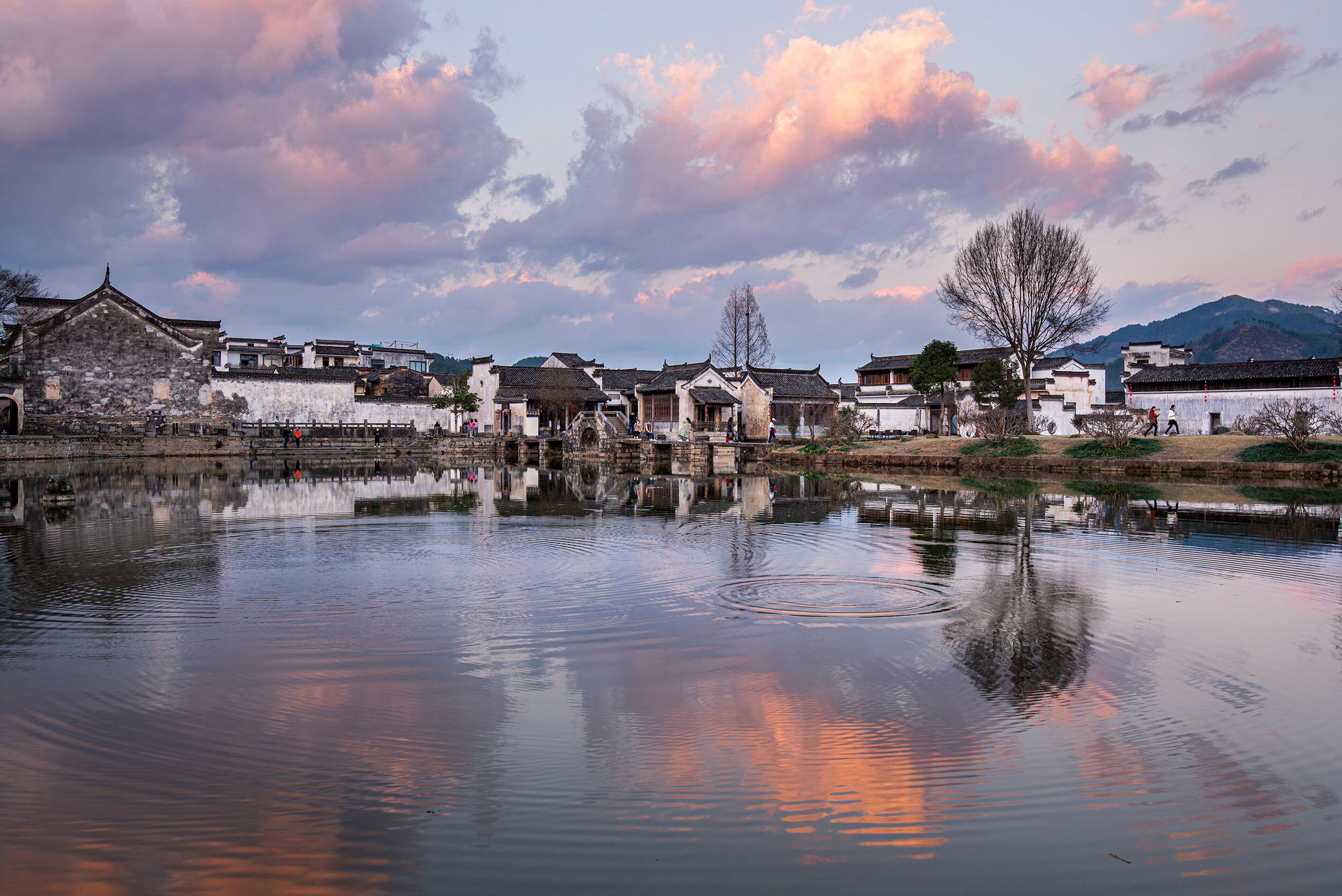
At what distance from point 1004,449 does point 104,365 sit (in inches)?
1830

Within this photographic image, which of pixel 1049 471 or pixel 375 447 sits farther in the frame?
pixel 375 447

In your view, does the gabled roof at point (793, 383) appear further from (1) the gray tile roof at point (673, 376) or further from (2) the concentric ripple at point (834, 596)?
(2) the concentric ripple at point (834, 596)

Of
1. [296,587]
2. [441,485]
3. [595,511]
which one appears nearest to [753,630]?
[296,587]

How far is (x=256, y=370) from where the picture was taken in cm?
5344

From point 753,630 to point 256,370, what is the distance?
5279cm

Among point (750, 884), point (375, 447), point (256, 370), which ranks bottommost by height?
point (750, 884)

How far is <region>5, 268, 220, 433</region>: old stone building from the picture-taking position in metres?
45.6

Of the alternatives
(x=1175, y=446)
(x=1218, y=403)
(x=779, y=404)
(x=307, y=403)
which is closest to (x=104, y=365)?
(x=307, y=403)

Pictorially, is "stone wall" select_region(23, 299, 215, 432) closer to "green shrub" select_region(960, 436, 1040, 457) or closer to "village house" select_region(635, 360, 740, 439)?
"village house" select_region(635, 360, 740, 439)

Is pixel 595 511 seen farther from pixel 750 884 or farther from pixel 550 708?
pixel 750 884

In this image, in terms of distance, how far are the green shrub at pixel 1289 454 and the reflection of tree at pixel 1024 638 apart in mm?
22461

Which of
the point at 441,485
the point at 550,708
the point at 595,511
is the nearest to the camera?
the point at 550,708

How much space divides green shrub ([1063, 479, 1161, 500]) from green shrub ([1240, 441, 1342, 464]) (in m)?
4.13

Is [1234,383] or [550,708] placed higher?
[1234,383]
